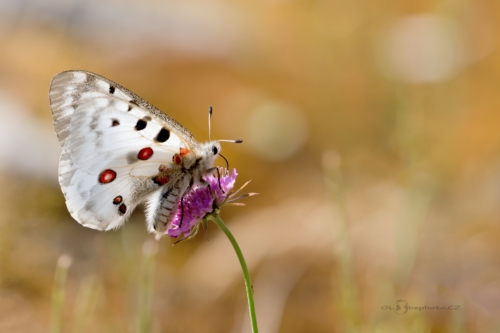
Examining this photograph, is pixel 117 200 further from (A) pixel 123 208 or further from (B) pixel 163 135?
(B) pixel 163 135

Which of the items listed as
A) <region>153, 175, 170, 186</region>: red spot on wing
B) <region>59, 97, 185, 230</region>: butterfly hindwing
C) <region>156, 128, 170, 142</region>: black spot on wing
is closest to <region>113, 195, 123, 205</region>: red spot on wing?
<region>59, 97, 185, 230</region>: butterfly hindwing

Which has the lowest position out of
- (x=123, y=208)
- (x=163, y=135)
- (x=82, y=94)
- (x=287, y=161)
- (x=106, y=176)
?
(x=287, y=161)

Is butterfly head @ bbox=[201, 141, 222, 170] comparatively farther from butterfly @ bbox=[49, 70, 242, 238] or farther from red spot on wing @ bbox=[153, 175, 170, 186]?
red spot on wing @ bbox=[153, 175, 170, 186]

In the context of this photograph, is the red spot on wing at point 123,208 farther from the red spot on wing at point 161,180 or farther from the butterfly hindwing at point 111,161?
the red spot on wing at point 161,180

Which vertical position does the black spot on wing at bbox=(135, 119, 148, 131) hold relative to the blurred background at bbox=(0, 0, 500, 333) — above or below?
above

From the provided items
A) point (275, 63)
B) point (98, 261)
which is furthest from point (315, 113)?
point (98, 261)

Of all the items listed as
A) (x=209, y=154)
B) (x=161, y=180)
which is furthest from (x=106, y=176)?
(x=209, y=154)

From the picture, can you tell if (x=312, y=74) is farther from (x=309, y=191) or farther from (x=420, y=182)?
(x=420, y=182)
